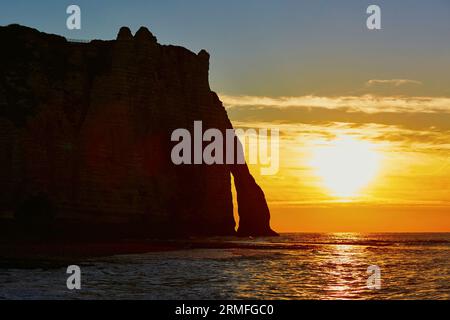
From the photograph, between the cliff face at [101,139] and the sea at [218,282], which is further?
the cliff face at [101,139]

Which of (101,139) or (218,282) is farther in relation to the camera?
(101,139)

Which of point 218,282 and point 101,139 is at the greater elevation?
point 101,139

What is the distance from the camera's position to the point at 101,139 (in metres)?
116

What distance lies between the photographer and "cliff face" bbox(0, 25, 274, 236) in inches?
4313

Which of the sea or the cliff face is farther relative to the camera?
the cliff face

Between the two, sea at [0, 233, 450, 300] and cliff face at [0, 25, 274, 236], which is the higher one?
cliff face at [0, 25, 274, 236]

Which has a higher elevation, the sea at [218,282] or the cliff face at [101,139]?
the cliff face at [101,139]

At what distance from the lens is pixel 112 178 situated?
113938 millimetres

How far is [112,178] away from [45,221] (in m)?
19.8

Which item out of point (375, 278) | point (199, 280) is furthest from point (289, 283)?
point (375, 278)

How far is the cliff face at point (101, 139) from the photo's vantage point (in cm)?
10956

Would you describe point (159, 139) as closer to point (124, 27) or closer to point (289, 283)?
point (124, 27)

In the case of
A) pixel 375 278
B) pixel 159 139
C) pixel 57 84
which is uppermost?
pixel 57 84
